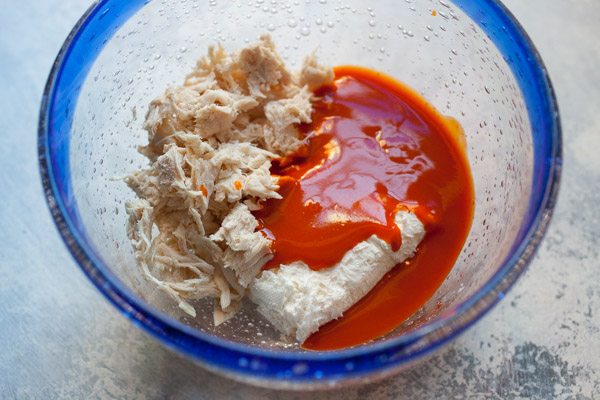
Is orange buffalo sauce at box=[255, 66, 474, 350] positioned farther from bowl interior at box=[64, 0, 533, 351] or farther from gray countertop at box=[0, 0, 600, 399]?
gray countertop at box=[0, 0, 600, 399]

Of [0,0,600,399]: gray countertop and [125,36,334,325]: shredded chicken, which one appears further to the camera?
[0,0,600,399]: gray countertop

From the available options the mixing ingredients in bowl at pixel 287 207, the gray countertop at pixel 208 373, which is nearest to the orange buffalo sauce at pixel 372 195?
the mixing ingredients in bowl at pixel 287 207

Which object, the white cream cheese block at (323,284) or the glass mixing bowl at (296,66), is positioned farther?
the white cream cheese block at (323,284)

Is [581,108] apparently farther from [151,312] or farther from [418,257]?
[151,312]

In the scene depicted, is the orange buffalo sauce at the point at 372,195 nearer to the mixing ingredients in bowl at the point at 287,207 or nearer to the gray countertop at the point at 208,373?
the mixing ingredients in bowl at the point at 287,207

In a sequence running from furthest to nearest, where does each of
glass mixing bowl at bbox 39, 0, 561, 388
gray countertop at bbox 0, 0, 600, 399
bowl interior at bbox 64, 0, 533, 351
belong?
gray countertop at bbox 0, 0, 600, 399 < bowl interior at bbox 64, 0, 533, 351 < glass mixing bowl at bbox 39, 0, 561, 388

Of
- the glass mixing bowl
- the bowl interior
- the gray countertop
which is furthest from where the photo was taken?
the gray countertop

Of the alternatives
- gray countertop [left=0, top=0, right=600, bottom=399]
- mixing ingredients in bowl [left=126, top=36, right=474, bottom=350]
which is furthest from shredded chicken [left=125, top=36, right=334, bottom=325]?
gray countertop [left=0, top=0, right=600, bottom=399]
